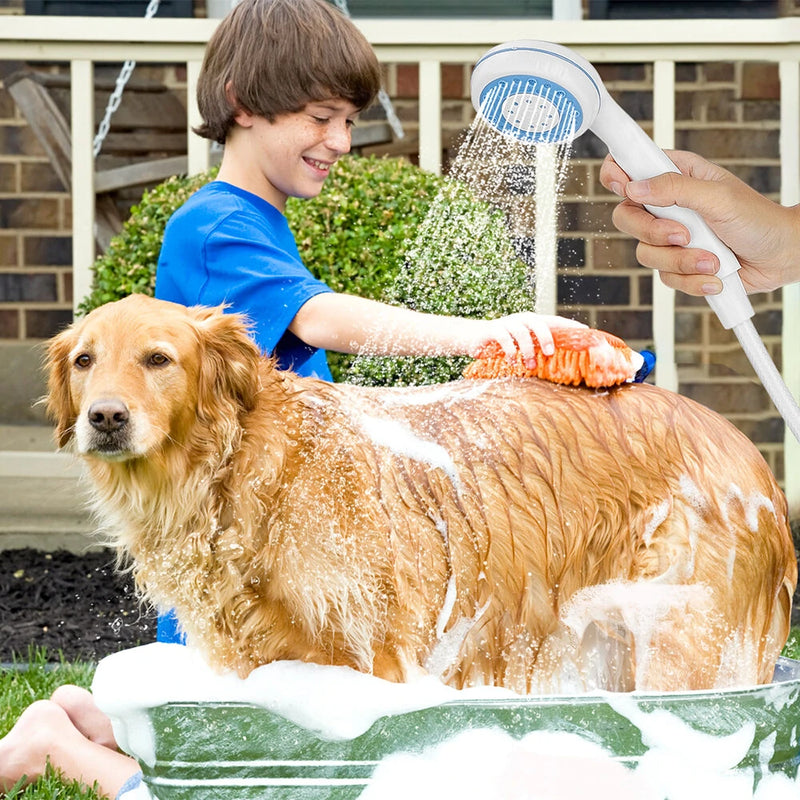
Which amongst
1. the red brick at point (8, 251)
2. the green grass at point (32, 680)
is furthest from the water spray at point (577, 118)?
the red brick at point (8, 251)

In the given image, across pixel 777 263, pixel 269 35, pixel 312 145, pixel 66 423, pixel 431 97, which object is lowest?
pixel 66 423

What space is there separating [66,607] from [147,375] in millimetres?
2753

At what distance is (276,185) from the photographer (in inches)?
73.5

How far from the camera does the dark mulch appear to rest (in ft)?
11.6

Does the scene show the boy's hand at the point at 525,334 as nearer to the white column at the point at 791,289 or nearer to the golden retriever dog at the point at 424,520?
the golden retriever dog at the point at 424,520

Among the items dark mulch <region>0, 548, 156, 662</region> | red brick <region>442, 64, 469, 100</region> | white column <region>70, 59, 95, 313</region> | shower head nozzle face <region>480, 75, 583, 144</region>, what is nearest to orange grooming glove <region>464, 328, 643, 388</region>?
shower head nozzle face <region>480, 75, 583, 144</region>

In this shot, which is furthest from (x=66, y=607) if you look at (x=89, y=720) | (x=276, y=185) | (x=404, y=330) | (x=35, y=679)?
(x=404, y=330)

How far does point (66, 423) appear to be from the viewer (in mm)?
1399

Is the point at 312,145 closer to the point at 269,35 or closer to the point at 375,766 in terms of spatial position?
the point at 269,35

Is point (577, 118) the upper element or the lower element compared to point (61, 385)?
upper

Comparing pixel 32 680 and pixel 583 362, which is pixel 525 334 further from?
pixel 32 680

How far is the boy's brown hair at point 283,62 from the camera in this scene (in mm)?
1751

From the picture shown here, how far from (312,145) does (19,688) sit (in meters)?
1.83

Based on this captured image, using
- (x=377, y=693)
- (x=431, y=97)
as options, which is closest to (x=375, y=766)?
(x=377, y=693)
